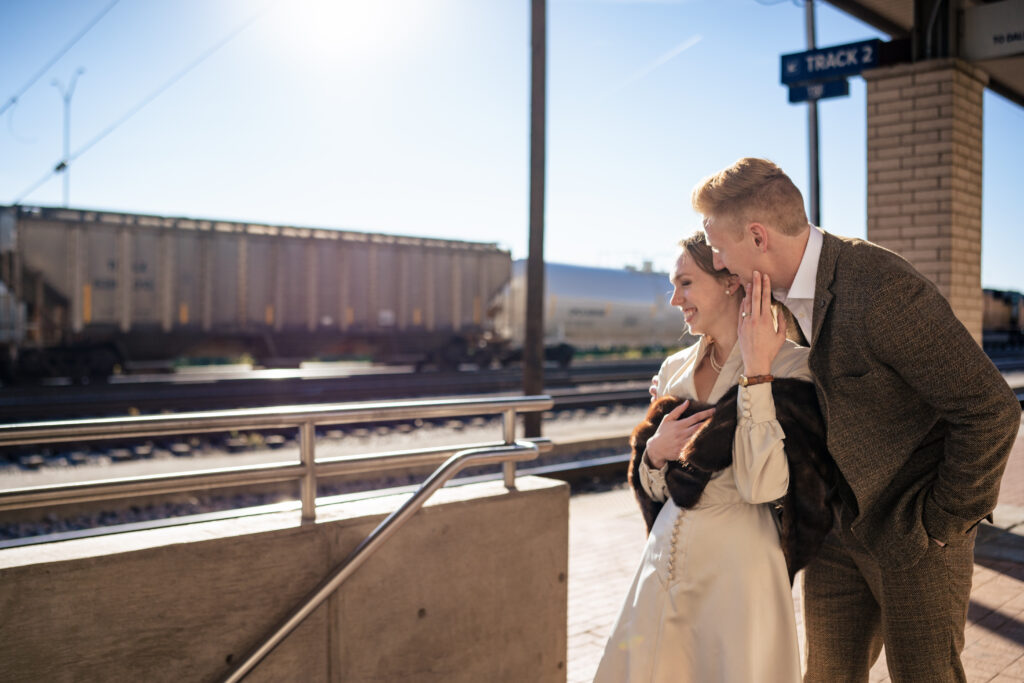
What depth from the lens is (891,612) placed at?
2.24 meters

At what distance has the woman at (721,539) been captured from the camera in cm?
224

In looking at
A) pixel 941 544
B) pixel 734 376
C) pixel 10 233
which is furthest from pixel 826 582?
pixel 10 233

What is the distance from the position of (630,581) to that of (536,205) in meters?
6.71

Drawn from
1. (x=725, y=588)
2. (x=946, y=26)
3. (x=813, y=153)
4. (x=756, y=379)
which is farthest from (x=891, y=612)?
(x=813, y=153)

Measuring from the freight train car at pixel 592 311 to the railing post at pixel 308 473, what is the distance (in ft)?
75.6

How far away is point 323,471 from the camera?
2.79 metres

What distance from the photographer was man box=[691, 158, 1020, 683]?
2.05 metres

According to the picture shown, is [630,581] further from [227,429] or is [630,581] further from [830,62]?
[830,62]

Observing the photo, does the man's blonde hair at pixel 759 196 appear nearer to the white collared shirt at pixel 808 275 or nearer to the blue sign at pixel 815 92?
the white collared shirt at pixel 808 275

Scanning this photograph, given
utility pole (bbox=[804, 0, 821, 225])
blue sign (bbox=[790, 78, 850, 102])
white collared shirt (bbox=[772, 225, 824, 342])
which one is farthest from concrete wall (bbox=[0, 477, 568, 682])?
utility pole (bbox=[804, 0, 821, 225])

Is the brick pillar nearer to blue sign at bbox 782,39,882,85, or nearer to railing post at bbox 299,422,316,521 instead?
blue sign at bbox 782,39,882,85

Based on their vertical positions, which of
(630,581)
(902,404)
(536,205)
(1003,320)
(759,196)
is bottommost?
(630,581)

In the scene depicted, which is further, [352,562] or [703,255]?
[352,562]

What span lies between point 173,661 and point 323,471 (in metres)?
0.72
